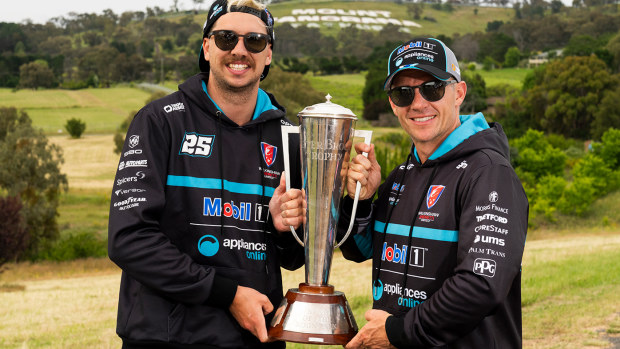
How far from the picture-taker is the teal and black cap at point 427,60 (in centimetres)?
398

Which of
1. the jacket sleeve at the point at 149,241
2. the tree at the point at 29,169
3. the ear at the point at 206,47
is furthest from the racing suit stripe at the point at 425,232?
the tree at the point at 29,169

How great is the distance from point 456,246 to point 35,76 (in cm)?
14150

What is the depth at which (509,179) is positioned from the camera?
12.0 ft

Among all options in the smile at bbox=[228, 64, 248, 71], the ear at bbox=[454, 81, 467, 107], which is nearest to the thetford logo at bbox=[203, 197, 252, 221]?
the smile at bbox=[228, 64, 248, 71]

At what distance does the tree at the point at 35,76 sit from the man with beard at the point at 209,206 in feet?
459

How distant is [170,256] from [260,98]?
1.18 m

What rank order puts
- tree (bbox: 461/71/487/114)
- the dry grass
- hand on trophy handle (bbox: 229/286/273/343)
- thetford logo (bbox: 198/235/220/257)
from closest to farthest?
1. hand on trophy handle (bbox: 229/286/273/343)
2. thetford logo (bbox: 198/235/220/257)
3. the dry grass
4. tree (bbox: 461/71/487/114)

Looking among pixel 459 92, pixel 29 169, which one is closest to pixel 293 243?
pixel 459 92

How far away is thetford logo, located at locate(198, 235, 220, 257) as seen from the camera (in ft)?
13.5

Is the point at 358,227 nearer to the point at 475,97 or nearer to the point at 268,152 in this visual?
the point at 268,152

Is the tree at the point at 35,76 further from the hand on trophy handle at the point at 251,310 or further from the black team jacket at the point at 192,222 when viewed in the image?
the hand on trophy handle at the point at 251,310

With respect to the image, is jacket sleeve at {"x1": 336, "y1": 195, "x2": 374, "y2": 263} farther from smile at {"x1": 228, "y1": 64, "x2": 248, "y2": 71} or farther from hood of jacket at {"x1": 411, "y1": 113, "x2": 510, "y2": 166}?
smile at {"x1": 228, "y1": 64, "x2": 248, "y2": 71}

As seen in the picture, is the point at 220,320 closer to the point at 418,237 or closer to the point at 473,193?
the point at 418,237

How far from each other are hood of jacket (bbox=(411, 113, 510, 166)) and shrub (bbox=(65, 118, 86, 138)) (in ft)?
324
